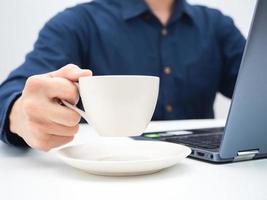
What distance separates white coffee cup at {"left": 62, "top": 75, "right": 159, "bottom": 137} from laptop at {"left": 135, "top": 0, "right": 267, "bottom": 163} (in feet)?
0.29

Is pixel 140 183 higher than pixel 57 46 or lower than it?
higher

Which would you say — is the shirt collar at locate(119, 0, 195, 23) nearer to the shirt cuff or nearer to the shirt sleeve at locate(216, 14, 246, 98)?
the shirt sleeve at locate(216, 14, 246, 98)

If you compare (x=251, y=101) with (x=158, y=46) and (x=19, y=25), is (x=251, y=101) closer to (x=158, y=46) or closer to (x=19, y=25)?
(x=158, y=46)

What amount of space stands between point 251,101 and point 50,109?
224mm

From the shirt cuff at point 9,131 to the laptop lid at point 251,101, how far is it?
1.00 ft

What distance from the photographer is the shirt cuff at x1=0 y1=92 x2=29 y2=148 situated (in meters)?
0.53

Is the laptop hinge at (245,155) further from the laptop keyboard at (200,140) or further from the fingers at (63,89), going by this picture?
the fingers at (63,89)

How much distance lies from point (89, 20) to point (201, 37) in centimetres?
39

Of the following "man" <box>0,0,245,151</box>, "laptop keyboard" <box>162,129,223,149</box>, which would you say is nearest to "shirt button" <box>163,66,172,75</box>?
"man" <box>0,0,245,151</box>

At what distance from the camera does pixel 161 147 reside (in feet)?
1.54

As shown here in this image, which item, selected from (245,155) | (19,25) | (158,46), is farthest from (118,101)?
(19,25)

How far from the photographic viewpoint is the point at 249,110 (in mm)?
386

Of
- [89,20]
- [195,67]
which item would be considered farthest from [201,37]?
[89,20]

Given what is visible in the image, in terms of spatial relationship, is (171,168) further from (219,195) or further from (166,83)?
(166,83)
